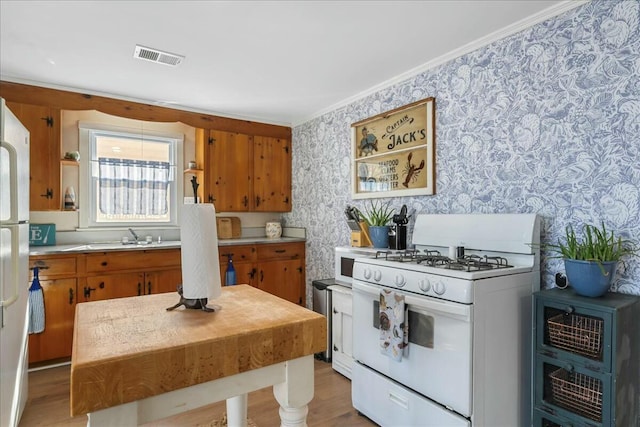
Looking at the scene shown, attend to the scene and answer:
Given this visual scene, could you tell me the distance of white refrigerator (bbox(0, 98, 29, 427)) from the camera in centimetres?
161

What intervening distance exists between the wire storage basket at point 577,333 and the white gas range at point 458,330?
18 centimetres

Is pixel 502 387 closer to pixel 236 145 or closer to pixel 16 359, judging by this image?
pixel 16 359

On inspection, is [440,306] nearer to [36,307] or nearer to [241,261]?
[241,261]

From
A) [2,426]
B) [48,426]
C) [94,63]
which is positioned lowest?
[48,426]

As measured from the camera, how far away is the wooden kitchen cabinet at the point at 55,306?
2945 mm

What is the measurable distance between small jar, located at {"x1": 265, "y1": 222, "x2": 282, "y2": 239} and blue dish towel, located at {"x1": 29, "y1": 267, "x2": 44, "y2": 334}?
7.80ft

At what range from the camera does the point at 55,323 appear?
3016 millimetres

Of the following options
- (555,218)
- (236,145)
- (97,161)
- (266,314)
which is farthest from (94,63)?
(555,218)

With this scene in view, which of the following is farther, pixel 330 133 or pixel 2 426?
pixel 330 133

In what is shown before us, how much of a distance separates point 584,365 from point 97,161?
166 inches

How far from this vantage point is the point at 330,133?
3.94 meters

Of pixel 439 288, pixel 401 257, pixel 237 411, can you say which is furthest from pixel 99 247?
pixel 439 288

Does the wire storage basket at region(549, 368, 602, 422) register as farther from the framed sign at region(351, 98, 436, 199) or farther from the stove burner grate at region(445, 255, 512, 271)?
the framed sign at region(351, 98, 436, 199)

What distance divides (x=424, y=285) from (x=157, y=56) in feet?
7.99
